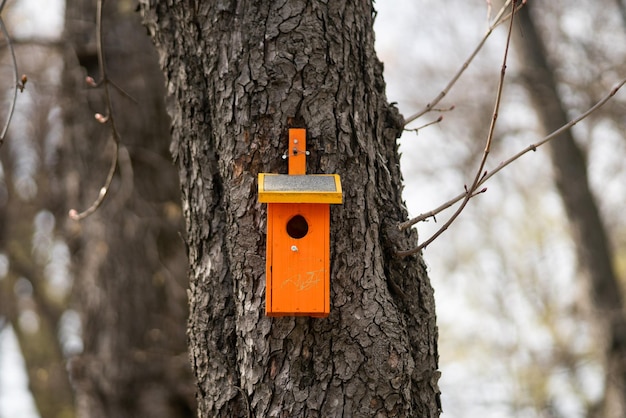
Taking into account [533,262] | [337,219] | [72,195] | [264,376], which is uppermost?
[533,262]

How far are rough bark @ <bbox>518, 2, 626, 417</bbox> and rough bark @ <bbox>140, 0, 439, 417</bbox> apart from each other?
6.05m

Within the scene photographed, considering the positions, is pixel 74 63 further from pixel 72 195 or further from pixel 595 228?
pixel 595 228

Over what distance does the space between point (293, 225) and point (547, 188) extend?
12.4 meters

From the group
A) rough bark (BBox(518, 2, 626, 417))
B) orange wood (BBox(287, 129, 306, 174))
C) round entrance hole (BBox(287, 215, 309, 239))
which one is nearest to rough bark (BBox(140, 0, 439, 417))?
orange wood (BBox(287, 129, 306, 174))

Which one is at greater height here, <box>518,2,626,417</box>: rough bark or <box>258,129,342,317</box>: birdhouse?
<box>518,2,626,417</box>: rough bark

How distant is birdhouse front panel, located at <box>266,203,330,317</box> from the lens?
2240mm

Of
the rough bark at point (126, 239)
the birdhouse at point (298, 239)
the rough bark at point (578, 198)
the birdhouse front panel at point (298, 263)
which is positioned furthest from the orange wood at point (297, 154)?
the rough bark at point (578, 198)

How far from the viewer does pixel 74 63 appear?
5824 millimetres

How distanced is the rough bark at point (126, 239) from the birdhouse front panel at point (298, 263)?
→ 3.46 m

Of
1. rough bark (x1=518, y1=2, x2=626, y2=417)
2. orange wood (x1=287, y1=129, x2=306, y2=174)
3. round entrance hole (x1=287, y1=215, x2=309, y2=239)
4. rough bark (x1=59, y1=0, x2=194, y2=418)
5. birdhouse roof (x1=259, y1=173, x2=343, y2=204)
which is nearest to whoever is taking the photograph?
birdhouse roof (x1=259, y1=173, x2=343, y2=204)

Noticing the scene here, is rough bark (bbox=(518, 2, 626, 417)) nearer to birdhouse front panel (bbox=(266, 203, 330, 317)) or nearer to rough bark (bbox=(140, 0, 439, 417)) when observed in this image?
rough bark (bbox=(140, 0, 439, 417))

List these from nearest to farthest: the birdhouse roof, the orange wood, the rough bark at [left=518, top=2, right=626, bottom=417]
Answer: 1. the birdhouse roof
2. the orange wood
3. the rough bark at [left=518, top=2, right=626, bottom=417]

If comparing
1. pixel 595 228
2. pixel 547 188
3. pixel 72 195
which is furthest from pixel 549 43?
pixel 72 195

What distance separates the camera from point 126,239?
568cm
